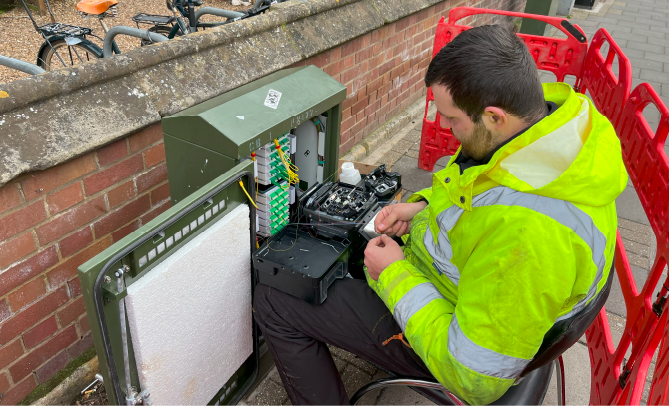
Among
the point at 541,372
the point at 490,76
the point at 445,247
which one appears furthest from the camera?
the point at 541,372

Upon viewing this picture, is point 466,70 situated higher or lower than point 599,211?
higher

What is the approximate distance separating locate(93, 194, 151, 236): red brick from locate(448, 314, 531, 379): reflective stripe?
5.38ft

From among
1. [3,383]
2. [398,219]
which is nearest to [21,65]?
[3,383]

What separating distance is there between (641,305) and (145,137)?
2.37m

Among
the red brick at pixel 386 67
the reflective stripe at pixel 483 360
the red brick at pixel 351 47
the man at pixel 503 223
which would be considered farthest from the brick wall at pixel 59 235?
the red brick at pixel 386 67

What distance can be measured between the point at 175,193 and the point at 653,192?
2.21 meters

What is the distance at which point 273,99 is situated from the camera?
212 cm

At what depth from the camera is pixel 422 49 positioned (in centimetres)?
500

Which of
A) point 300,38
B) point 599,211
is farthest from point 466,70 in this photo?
point 300,38

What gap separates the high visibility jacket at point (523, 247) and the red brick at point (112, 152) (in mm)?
1448

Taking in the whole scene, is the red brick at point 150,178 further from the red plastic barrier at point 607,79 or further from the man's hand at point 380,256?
the red plastic barrier at point 607,79

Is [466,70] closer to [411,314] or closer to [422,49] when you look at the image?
[411,314]

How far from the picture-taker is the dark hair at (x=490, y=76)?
1.47 metres

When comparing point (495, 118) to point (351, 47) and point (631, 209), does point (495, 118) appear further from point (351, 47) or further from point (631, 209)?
point (631, 209)
